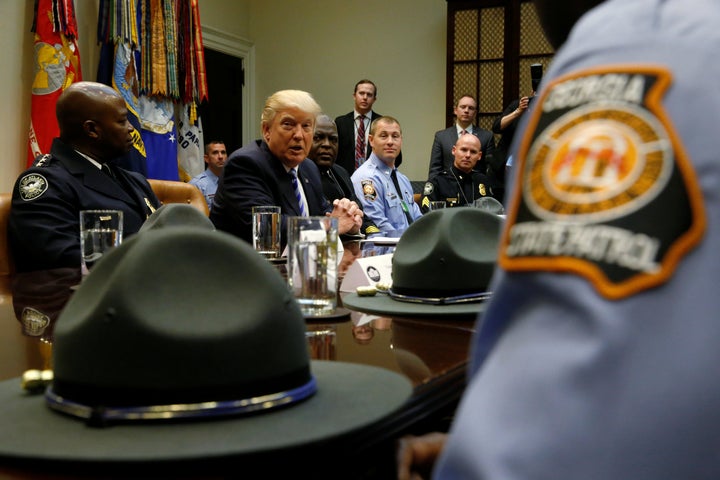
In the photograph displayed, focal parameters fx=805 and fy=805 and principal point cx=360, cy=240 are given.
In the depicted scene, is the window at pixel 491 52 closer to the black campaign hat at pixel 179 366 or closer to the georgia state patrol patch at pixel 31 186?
the georgia state patrol patch at pixel 31 186

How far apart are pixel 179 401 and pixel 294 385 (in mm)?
97

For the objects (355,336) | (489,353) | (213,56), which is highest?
(213,56)

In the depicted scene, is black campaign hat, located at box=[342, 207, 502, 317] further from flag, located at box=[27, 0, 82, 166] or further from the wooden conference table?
flag, located at box=[27, 0, 82, 166]

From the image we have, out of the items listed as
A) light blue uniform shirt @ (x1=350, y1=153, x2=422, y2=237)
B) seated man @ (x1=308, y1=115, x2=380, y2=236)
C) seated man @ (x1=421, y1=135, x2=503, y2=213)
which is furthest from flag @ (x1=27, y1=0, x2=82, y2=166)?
seated man @ (x1=421, y1=135, x2=503, y2=213)

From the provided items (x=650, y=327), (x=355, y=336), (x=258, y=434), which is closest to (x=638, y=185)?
(x=650, y=327)

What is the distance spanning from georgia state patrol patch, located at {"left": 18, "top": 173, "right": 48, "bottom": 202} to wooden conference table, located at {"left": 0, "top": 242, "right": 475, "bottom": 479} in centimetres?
105

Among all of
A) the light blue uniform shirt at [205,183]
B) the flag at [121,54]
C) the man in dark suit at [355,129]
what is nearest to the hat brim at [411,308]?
the flag at [121,54]

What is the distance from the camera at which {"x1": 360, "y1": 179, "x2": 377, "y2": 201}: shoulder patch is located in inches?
193

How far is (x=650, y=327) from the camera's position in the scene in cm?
38

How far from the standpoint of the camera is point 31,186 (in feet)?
7.96

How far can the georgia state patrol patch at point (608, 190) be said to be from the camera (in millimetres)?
380

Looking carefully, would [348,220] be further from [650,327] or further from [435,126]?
[435,126]

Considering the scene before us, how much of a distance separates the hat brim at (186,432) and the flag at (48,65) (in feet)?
14.8

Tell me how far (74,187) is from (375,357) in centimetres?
198
